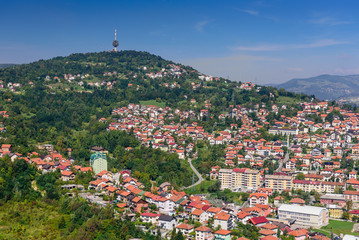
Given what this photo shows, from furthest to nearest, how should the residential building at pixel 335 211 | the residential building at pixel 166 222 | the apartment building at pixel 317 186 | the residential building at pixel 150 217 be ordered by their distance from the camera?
1. the apartment building at pixel 317 186
2. the residential building at pixel 335 211
3. the residential building at pixel 150 217
4. the residential building at pixel 166 222

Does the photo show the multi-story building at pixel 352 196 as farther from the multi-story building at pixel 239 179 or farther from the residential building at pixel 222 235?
the residential building at pixel 222 235

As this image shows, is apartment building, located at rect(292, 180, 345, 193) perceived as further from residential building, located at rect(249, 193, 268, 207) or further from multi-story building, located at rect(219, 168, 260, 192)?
residential building, located at rect(249, 193, 268, 207)

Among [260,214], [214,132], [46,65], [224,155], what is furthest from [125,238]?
[46,65]

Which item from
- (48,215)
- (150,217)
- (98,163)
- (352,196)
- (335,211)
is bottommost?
(335,211)

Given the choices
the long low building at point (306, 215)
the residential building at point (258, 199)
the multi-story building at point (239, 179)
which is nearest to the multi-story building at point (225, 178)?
the multi-story building at point (239, 179)

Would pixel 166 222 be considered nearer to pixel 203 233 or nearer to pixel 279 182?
pixel 203 233

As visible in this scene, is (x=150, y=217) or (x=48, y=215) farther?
(x=150, y=217)

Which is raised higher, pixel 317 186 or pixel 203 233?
pixel 317 186

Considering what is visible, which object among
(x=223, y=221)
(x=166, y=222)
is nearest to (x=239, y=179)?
(x=223, y=221)
